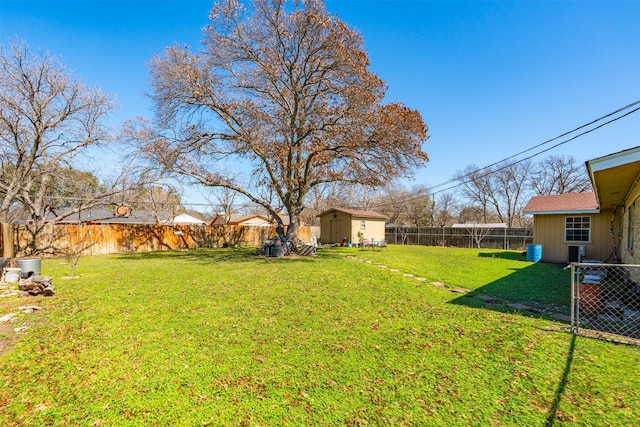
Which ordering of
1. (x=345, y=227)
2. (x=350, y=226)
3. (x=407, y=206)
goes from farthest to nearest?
(x=407, y=206), (x=345, y=227), (x=350, y=226)

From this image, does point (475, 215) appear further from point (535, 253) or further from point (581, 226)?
point (581, 226)

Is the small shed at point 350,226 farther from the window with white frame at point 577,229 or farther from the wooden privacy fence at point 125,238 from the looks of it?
the window with white frame at point 577,229

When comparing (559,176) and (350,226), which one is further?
(559,176)

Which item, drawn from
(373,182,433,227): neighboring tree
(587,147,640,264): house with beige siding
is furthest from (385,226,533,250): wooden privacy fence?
(587,147,640,264): house with beige siding

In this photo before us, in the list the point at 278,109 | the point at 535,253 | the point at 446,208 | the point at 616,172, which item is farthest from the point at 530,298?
the point at 446,208

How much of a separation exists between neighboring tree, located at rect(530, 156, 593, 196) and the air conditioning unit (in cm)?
2295

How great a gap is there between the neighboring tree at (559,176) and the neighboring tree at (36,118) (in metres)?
39.9

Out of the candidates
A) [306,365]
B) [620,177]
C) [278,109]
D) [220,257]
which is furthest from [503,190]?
[306,365]

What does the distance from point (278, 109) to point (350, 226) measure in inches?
386

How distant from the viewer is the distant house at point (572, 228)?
11641 millimetres

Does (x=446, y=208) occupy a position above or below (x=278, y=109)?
below

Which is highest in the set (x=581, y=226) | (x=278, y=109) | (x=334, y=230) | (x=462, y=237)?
(x=278, y=109)

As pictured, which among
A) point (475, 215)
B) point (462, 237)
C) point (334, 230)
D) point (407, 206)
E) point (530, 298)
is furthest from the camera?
point (475, 215)

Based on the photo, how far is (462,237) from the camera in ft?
69.8
